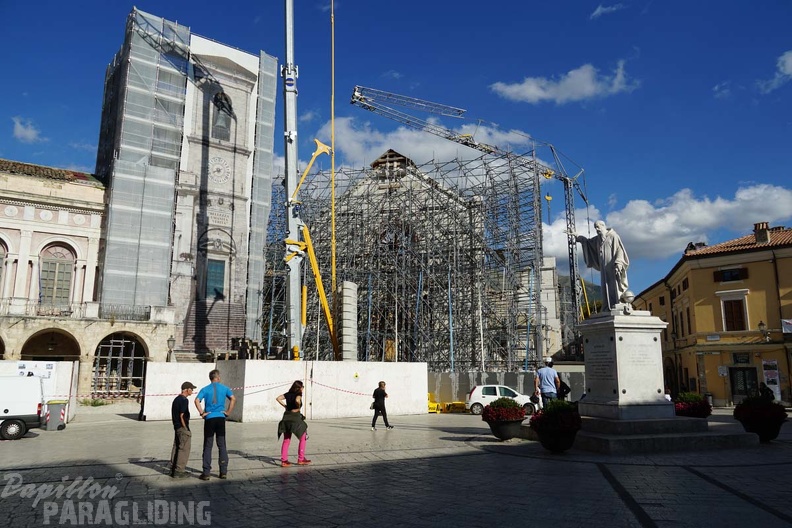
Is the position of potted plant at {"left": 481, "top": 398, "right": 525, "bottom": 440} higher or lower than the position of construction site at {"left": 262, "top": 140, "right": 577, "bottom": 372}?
lower

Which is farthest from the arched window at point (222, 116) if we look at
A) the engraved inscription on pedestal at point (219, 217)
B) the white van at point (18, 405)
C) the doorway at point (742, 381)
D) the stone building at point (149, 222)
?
the doorway at point (742, 381)

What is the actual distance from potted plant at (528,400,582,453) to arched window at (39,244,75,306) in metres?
27.0

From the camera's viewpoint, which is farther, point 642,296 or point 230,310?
point 642,296

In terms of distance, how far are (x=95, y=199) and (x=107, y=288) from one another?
17.9 feet

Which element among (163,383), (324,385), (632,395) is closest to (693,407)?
(632,395)

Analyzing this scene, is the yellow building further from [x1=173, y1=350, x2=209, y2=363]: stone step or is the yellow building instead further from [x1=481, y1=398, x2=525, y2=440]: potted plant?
[x1=173, y1=350, x2=209, y2=363]: stone step

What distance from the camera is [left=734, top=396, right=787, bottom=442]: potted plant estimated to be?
11203mm

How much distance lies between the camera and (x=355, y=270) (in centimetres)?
3441

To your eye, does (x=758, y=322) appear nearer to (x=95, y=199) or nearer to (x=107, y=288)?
(x=107, y=288)

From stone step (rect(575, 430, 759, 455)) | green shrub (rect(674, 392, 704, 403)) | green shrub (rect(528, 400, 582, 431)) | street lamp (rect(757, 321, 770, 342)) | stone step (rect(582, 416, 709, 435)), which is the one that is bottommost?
stone step (rect(575, 430, 759, 455))

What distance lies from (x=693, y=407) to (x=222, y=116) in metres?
30.5

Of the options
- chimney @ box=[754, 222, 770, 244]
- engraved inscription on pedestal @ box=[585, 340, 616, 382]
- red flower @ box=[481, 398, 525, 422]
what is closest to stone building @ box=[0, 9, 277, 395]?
red flower @ box=[481, 398, 525, 422]

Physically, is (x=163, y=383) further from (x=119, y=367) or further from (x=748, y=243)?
(x=748, y=243)

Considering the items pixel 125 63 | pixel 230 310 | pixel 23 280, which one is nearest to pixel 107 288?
pixel 23 280
